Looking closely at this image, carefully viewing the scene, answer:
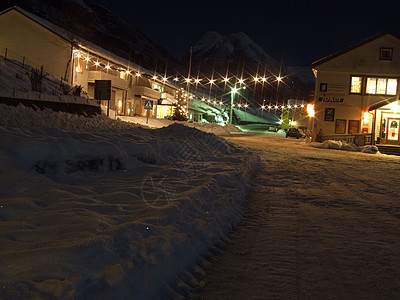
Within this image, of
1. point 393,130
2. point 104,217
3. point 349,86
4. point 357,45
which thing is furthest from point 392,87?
point 104,217

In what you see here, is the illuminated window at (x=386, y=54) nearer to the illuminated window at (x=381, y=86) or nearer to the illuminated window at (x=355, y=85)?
the illuminated window at (x=381, y=86)

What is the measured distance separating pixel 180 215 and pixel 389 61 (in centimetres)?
3417

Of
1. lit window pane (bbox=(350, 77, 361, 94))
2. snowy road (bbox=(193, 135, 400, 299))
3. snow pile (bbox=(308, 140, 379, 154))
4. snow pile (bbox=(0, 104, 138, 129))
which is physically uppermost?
lit window pane (bbox=(350, 77, 361, 94))

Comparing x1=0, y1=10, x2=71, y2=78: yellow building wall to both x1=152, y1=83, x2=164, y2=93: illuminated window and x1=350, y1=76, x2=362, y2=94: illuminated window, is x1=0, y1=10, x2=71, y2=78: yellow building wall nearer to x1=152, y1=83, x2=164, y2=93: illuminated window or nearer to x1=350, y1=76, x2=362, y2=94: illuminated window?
x1=152, y1=83, x2=164, y2=93: illuminated window

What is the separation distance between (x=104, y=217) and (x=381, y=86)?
34.6 m

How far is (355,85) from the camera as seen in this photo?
3194cm

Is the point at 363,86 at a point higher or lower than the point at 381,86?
lower

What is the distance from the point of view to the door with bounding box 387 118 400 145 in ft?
103

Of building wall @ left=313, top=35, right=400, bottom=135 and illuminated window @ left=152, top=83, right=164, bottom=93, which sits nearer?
building wall @ left=313, top=35, right=400, bottom=135

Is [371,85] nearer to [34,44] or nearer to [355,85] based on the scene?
[355,85]

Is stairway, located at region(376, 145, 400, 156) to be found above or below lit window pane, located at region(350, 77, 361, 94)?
below

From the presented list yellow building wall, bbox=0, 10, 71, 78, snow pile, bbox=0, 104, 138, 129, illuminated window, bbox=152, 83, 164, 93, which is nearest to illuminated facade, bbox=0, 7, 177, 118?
yellow building wall, bbox=0, 10, 71, 78

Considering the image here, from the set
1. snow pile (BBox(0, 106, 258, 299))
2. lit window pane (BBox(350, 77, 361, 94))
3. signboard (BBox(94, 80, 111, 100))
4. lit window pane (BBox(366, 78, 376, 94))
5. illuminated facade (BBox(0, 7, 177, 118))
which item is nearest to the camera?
snow pile (BBox(0, 106, 258, 299))

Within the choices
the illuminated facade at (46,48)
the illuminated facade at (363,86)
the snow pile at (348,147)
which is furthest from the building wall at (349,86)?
the illuminated facade at (46,48)
